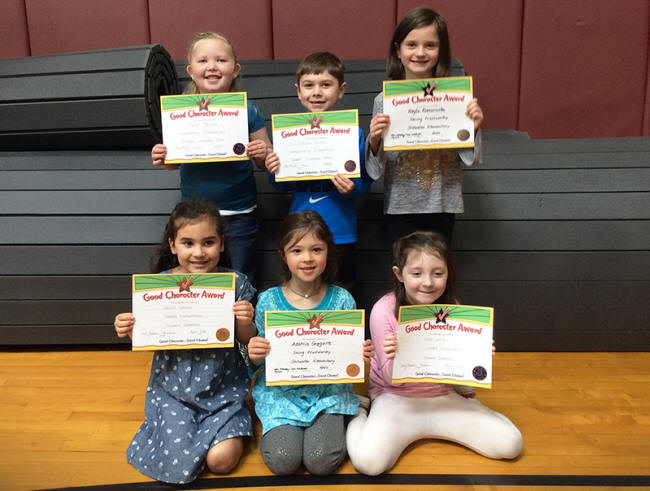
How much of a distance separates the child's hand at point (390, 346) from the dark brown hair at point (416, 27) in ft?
2.83

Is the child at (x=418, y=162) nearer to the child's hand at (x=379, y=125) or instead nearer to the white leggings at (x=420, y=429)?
the child's hand at (x=379, y=125)

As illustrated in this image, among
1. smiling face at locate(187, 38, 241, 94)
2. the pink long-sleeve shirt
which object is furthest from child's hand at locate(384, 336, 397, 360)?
smiling face at locate(187, 38, 241, 94)

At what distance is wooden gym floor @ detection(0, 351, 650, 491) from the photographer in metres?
1.31

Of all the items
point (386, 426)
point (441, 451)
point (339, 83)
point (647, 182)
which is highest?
point (339, 83)

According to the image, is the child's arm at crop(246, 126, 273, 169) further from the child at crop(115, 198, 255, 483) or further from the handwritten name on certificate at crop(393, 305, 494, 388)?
the handwritten name on certificate at crop(393, 305, 494, 388)

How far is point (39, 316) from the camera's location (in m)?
2.04

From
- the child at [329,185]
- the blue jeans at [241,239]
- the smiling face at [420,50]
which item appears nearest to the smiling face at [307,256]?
the child at [329,185]

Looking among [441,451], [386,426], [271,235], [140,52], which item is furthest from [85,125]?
[441,451]

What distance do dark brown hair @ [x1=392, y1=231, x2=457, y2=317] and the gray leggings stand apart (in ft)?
1.26

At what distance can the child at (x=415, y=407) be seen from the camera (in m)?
1.36

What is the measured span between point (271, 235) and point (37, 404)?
3.35 feet

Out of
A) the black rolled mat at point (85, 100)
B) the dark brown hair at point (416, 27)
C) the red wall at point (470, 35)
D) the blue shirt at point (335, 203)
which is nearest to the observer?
the dark brown hair at point (416, 27)

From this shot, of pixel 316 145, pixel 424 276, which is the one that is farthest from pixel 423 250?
pixel 316 145

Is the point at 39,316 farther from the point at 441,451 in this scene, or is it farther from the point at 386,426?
the point at 441,451
